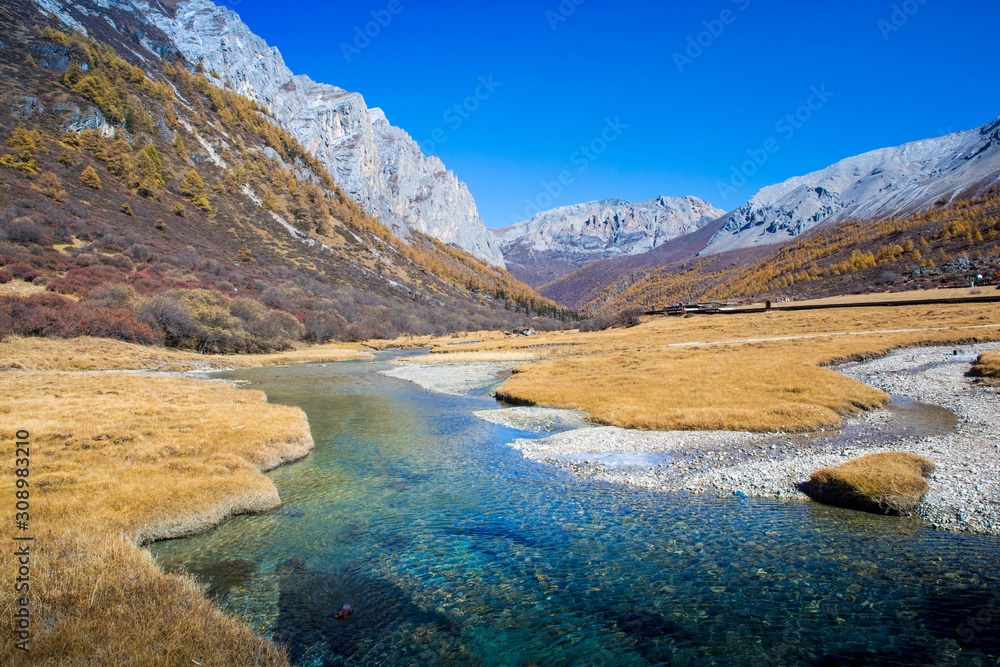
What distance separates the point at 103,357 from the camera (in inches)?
1742

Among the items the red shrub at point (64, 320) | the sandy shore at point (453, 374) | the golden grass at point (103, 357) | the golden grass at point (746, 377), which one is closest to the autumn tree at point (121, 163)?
the red shrub at point (64, 320)

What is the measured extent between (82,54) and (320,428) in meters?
174

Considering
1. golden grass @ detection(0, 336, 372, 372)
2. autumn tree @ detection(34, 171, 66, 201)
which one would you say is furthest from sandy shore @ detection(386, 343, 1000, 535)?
autumn tree @ detection(34, 171, 66, 201)

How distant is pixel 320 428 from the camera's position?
25609 mm

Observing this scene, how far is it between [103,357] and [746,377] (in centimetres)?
5937

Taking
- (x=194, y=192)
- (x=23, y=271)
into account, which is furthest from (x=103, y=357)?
(x=194, y=192)

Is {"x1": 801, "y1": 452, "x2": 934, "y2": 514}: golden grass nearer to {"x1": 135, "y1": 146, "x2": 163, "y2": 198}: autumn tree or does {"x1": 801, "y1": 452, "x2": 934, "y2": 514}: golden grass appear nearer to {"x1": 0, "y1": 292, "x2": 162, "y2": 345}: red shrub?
{"x1": 0, "y1": 292, "x2": 162, "y2": 345}: red shrub

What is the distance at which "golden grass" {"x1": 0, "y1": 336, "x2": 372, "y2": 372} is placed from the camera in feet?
126

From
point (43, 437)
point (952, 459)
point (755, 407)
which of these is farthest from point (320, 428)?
point (952, 459)

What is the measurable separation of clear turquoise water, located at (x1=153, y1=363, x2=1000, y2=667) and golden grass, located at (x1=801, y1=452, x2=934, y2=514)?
2.14 ft

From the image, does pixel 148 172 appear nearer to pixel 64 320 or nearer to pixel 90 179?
pixel 90 179

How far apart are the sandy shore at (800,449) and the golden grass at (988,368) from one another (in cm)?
114

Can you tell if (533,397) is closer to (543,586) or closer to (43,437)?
(543,586)

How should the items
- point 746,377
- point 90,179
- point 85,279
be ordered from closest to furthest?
point 746,377
point 85,279
point 90,179
